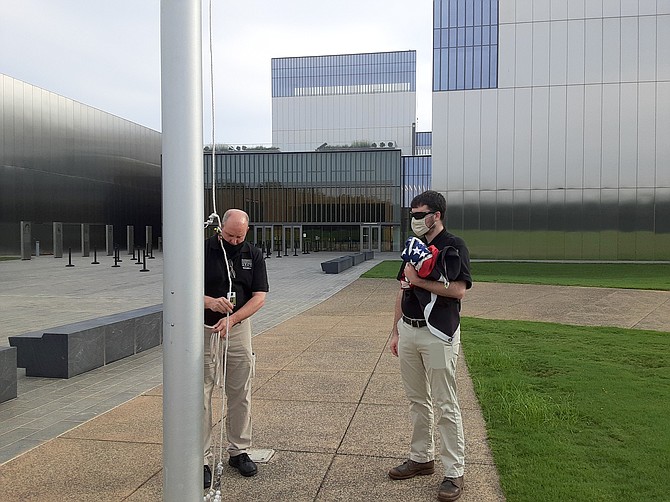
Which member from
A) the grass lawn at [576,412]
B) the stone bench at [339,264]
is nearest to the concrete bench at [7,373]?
the grass lawn at [576,412]

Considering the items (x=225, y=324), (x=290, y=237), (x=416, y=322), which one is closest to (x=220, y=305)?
(x=225, y=324)

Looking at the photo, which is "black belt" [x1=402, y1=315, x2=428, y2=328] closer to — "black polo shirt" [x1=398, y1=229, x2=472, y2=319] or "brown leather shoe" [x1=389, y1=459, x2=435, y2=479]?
"black polo shirt" [x1=398, y1=229, x2=472, y2=319]

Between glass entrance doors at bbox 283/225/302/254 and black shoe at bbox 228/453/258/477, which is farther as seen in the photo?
glass entrance doors at bbox 283/225/302/254

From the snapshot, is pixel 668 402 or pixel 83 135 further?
pixel 83 135

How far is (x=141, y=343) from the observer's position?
9852mm

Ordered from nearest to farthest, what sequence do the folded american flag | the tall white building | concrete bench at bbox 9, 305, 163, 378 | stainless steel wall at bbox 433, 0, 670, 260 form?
the folded american flag → concrete bench at bbox 9, 305, 163, 378 → stainless steel wall at bbox 433, 0, 670, 260 → the tall white building

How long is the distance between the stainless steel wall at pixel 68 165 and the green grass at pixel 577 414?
40.5 meters

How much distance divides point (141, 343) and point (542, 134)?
3325 centimetres

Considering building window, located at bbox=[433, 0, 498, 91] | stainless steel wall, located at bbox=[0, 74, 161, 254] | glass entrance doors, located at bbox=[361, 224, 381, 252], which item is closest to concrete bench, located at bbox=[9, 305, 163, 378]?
building window, located at bbox=[433, 0, 498, 91]

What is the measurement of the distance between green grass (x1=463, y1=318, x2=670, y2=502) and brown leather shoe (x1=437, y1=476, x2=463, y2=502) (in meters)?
0.34

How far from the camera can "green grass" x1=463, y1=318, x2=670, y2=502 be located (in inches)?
179

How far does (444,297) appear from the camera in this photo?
441cm

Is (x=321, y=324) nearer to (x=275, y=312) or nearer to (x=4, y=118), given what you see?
(x=275, y=312)

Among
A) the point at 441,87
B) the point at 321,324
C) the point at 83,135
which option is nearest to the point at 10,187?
the point at 83,135
